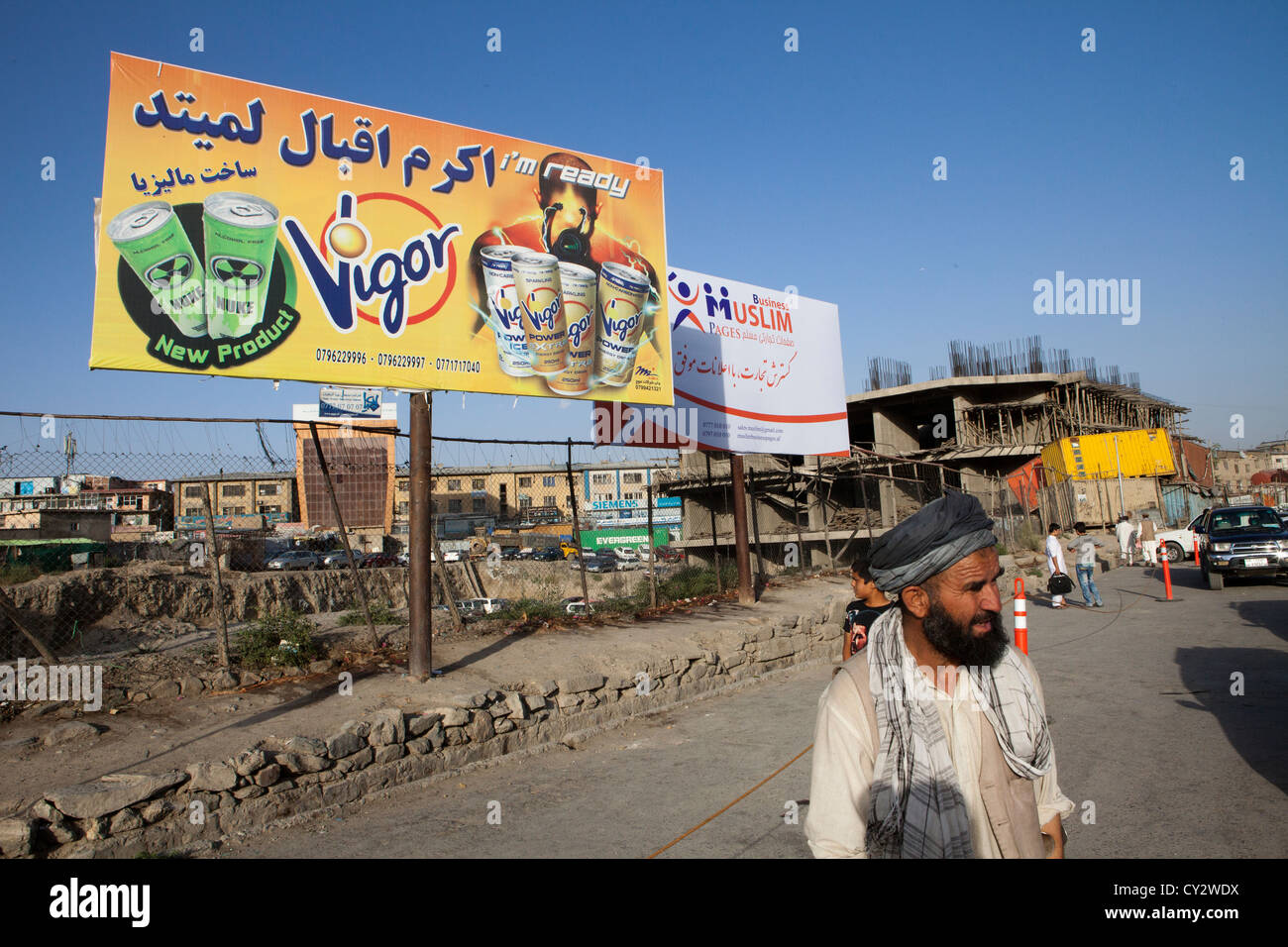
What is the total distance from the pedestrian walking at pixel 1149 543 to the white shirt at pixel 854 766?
28.5m

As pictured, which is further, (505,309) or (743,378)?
(743,378)

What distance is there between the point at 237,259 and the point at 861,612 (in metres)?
6.55

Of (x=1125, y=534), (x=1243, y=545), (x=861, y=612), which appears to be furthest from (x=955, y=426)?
(x=861, y=612)

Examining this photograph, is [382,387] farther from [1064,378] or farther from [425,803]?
[1064,378]

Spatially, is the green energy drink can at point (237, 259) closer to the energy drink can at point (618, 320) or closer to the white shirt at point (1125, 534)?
the energy drink can at point (618, 320)

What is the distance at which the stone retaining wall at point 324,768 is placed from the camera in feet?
15.6

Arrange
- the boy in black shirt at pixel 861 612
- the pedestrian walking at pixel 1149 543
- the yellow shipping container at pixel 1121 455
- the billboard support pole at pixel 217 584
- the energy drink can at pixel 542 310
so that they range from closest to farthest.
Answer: the boy in black shirt at pixel 861 612 → the billboard support pole at pixel 217 584 → the energy drink can at pixel 542 310 → the pedestrian walking at pixel 1149 543 → the yellow shipping container at pixel 1121 455

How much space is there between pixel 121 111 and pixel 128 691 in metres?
5.16

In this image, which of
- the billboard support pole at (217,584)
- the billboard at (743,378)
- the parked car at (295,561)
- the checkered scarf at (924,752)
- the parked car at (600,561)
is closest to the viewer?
the checkered scarf at (924,752)

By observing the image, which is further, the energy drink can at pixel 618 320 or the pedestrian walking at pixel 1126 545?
the pedestrian walking at pixel 1126 545

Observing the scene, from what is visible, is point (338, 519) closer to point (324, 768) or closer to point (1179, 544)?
point (324, 768)

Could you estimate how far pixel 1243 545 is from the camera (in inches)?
681

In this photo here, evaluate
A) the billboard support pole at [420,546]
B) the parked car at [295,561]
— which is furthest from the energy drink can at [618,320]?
the parked car at [295,561]
